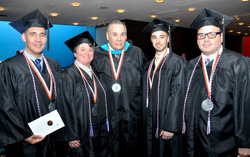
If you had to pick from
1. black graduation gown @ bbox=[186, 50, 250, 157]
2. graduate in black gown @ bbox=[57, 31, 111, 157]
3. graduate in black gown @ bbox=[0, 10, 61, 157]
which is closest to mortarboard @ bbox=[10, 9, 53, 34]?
graduate in black gown @ bbox=[0, 10, 61, 157]

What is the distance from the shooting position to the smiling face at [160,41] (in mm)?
2510

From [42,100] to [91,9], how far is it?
20.4ft

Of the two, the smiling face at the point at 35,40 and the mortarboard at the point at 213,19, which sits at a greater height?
the mortarboard at the point at 213,19

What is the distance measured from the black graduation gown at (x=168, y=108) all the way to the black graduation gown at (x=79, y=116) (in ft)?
1.98

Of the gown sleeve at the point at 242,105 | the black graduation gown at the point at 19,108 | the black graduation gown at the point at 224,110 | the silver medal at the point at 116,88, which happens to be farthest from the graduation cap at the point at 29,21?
the gown sleeve at the point at 242,105

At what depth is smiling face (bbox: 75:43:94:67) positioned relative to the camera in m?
2.41

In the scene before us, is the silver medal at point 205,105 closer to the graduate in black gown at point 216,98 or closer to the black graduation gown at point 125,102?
the graduate in black gown at point 216,98

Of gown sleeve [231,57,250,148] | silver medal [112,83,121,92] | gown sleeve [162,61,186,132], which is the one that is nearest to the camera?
gown sleeve [231,57,250,148]

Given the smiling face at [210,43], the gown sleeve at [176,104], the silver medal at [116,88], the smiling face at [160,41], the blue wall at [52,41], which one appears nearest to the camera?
the smiling face at [210,43]

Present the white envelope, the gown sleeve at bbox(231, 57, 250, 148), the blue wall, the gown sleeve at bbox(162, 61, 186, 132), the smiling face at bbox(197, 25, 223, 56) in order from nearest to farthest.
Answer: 1. the gown sleeve at bbox(231, 57, 250, 148)
2. the white envelope
3. the smiling face at bbox(197, 25, 223, 56)
4. the gown sleeve at bbox(162, 61, 186, 132)
5. the blue wall

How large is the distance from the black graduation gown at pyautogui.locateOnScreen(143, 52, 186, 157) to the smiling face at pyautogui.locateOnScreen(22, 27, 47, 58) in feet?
4.46

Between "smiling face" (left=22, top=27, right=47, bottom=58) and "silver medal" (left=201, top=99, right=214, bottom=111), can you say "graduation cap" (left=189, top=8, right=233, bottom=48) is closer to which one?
"silver medal" (left=201, top=99, right=214, bottom=111)

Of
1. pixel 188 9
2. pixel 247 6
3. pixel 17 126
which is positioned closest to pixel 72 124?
pixel 17 126

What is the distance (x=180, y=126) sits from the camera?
227cm
